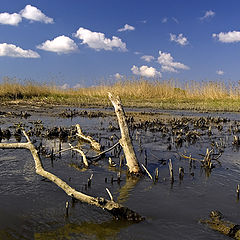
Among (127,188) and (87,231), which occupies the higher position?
(127,188)

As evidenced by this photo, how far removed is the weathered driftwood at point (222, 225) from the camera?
367cm

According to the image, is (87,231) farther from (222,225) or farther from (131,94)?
(131,94)

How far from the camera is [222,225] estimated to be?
3854 mm

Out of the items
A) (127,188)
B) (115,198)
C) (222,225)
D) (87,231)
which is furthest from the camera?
(127,188)

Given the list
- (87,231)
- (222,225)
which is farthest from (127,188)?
(222,225)

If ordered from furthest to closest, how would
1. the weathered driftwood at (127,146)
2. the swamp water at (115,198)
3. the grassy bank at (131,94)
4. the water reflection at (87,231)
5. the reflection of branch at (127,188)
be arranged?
the grassy bank at (131,94) < the weathered driftwood at (127,146) < the reflection of branch at (127,188) < the swamp water at (115,198) < the water reflection at (87,231)

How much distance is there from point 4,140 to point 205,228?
7351 mm

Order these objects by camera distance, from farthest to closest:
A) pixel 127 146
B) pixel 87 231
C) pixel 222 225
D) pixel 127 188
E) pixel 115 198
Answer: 1. pixel 127 146
2. pixel 127 188
3. pixel 115 198
4. pixel 222 225
5. pixel 87 231

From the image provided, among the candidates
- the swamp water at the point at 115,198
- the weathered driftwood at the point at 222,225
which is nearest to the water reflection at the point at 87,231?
the swamp water at the point at 115,198

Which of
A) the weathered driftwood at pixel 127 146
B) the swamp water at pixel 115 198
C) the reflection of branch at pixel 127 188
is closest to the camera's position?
the swamp water at pixel 115 198

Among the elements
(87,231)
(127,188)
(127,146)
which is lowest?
(87,231)

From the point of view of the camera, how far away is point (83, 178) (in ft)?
19.2

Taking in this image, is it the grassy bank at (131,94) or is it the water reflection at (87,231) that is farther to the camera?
the grassy bank at (131,94)

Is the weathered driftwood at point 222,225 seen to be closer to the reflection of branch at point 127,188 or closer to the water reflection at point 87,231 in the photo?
the water reflection at point 87,231
